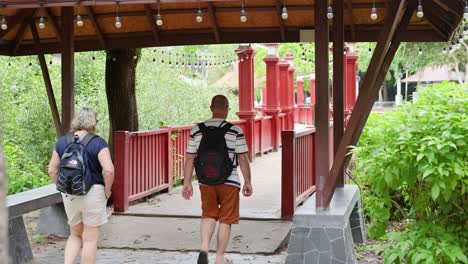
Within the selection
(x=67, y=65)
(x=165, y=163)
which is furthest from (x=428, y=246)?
(x=165, y=163)

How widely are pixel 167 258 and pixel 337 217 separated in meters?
2.17

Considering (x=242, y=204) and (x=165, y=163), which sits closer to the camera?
(x=242, y=204)

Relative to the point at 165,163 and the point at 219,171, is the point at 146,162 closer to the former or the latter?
the point at 165,163

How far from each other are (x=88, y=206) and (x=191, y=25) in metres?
4.25

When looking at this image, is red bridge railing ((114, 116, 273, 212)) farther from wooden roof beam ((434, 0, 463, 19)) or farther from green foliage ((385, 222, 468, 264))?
green foliage ((385, 222, 468, 264))

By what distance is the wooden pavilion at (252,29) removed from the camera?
6441mm

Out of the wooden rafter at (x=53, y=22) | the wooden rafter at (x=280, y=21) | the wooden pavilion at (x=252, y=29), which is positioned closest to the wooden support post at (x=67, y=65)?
the wooden pavilion at (x=252, y=29)

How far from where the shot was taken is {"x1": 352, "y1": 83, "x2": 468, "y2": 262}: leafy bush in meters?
5.13

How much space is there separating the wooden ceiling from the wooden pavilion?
0.04 ft

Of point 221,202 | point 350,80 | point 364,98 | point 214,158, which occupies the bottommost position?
point 221,202

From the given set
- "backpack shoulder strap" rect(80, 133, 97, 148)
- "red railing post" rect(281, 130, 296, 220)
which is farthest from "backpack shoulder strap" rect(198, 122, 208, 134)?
"red railing post" rect(281, 130, 296, 220)

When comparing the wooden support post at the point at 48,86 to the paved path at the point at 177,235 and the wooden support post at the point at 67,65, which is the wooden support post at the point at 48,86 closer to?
the wooden support post at the point at 67,65

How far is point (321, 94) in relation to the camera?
651 cm

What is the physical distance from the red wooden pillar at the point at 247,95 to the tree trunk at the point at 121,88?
6722 millimetres
